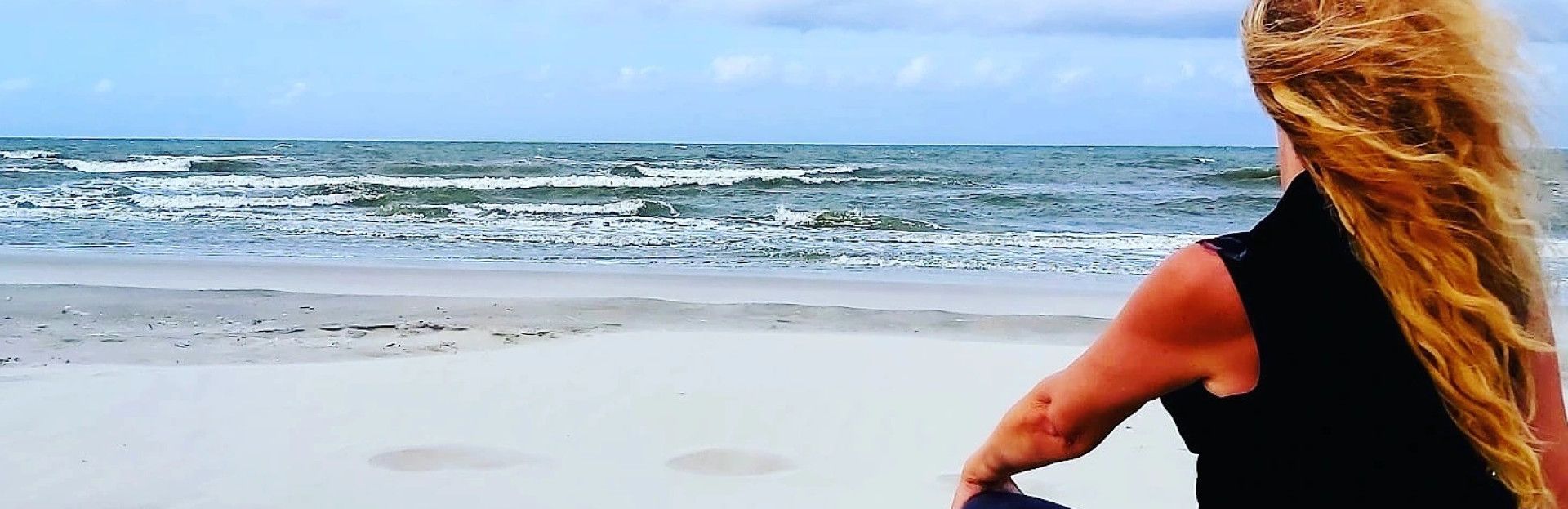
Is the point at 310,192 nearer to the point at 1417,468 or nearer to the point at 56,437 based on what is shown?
the point at 56,437

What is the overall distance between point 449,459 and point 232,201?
17905mm

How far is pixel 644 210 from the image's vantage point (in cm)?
1830

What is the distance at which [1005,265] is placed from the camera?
11.0 metres

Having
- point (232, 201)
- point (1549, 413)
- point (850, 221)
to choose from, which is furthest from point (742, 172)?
point (1549, 413)

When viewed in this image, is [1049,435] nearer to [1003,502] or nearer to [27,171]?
[1003,502]

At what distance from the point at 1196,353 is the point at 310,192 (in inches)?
893

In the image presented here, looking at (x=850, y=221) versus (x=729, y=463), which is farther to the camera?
(x=850, y=221)

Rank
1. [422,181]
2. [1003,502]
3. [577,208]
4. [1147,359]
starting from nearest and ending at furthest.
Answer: [1147,359]
[1003,502]
[577,208]
[422,181]

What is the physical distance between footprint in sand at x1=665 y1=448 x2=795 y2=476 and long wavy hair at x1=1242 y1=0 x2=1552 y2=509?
2852 millimetres

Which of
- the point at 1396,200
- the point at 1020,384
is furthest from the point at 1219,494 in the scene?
the point at 1020,384

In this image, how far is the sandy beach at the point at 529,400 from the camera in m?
3.92

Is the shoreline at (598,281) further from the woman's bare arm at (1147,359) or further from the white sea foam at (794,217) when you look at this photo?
the white sea foam at (794,217)

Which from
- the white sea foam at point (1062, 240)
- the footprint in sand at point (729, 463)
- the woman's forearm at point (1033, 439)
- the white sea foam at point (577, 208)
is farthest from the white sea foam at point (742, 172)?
the woman's forearm at point (1033, 439)

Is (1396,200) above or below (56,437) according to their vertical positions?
above
